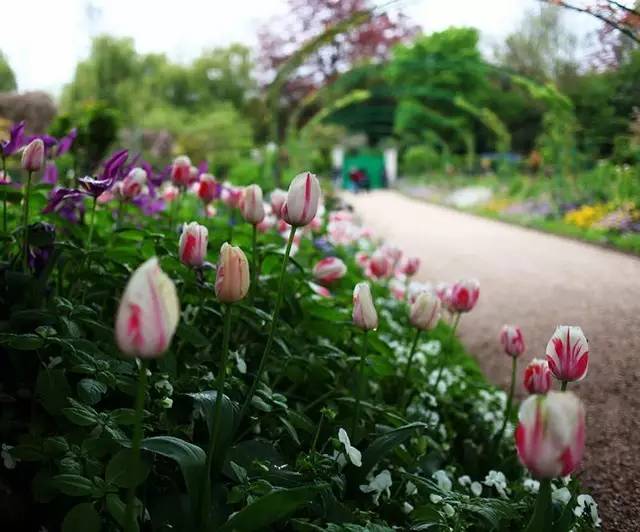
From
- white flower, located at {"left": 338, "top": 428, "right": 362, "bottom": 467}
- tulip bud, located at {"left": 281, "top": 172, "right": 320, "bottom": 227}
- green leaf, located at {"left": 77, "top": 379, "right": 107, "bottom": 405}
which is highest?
tulip bud, located at {"left": 281, "top": 172, "right": 320, "bottom": 227}

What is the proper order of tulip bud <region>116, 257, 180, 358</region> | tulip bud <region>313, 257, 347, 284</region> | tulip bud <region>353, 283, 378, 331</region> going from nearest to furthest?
tulip bud <region>116, 257, 180, 358</region> < tulip bud <region>353, 283, 378, 331</region> < tulip bud <region>313, 257, 347, 284</region>

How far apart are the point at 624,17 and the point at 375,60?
594cm

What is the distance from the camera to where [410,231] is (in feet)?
18.9

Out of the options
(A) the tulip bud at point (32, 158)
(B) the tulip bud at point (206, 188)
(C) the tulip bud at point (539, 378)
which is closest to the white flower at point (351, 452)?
(C) the tulip bud at point (539, 378)

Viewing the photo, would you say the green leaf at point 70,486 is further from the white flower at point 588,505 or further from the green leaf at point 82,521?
the white flower at point 588,505

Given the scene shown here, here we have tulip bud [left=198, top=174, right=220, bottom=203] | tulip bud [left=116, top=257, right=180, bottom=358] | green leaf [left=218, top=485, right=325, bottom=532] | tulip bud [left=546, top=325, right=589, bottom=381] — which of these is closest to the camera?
tulip bud [left=116, top=257, right=180, bottom=358]

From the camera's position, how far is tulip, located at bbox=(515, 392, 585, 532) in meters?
0.53

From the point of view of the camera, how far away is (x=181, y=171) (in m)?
1.72

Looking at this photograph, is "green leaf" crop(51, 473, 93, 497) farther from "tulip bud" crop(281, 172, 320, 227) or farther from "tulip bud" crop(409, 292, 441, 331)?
"tulip bud" crop(409, 292, 441, 331)

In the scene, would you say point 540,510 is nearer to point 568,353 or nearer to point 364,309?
point 568,353

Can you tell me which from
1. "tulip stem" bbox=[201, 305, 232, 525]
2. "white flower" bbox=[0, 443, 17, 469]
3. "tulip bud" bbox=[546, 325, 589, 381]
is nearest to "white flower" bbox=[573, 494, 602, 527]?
"tulip bud" bbox=[546, 325, 589, 381]

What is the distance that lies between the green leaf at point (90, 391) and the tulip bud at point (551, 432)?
56cm

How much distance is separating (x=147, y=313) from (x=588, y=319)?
1518 mm

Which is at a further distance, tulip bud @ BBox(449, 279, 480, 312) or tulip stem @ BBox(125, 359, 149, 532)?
tulip bud @ BBox(449, 279, 480, 312)
